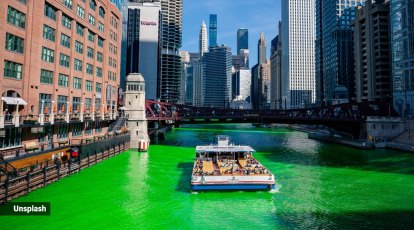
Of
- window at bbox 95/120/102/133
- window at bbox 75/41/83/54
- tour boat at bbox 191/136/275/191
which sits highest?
window at bbox 75/41/83/54

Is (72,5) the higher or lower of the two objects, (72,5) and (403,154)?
the higher

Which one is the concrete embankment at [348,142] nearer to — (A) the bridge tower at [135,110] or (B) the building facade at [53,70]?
(A) the bridge tower at [135,110]

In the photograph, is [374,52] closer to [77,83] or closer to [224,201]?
[77,83]

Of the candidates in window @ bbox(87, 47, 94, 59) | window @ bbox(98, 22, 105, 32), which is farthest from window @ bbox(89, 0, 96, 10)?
window @ bbox(87, 47, 94, 59)

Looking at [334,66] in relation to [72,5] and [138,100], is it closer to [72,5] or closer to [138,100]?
[138,100]

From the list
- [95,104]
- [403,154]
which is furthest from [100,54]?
[403,154]

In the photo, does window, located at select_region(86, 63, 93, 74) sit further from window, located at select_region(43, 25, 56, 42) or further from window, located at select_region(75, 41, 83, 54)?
window, located at select_region(43, 25, 56, 42)
